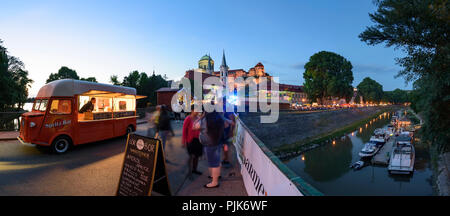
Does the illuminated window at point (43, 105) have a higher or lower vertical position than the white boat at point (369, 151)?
higher

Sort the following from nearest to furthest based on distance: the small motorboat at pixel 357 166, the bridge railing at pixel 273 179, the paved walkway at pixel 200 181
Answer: the bridge railing at pixel 273 179 < the paved walkway at pixel 200 181 < the small motorboat at pixel 357 166

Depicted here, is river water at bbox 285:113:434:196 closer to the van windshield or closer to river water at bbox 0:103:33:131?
the van windshield

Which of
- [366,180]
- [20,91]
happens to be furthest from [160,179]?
[20,91]

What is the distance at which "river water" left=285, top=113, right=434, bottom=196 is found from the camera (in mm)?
18156

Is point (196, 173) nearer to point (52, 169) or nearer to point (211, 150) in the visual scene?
point (211, 150)

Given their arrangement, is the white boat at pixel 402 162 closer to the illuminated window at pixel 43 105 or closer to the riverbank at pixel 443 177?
the riverbank at pixel 443 177

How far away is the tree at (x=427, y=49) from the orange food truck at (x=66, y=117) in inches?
601

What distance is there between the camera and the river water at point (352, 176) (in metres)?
18.2

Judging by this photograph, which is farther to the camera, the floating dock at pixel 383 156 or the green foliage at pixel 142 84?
the green foliage at pixel 142 84

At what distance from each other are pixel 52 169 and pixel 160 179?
487 centimetres

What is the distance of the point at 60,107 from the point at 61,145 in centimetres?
159

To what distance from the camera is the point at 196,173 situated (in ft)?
18.5

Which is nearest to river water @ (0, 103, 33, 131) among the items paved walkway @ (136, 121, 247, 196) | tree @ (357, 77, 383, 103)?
paved walkway @ (136, 121, 247, 196)

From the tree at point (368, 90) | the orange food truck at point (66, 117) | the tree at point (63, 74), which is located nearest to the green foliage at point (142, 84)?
the tree at point (63, 74)
